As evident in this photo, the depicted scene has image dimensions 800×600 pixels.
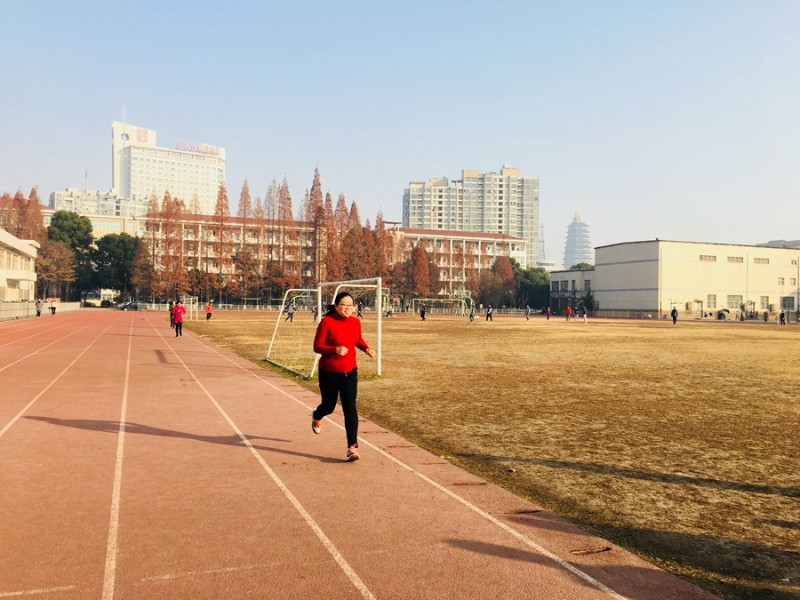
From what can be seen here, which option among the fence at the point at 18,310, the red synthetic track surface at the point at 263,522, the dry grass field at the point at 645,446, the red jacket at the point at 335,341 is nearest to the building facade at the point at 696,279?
the fence at the point at 18,310

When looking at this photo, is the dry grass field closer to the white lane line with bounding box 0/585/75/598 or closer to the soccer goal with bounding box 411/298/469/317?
the white lane line with bounding box 0/585/75/598

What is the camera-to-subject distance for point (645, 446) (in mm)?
8133

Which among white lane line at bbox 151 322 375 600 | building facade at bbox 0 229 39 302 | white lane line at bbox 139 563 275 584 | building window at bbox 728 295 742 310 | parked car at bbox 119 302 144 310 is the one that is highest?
building facade at bbox 0 229 39 302

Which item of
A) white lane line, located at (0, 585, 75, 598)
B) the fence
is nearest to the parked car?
the fence

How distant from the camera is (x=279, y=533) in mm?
4875

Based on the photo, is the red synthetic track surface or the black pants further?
the black pants

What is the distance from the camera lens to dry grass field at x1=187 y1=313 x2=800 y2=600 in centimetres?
477

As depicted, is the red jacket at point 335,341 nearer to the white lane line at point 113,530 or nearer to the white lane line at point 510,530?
the white lane line at point 510,530

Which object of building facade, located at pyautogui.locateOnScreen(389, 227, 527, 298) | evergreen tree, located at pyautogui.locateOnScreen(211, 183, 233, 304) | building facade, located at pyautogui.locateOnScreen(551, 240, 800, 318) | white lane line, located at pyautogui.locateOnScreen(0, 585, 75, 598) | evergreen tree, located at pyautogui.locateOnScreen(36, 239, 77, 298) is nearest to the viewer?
white lane line, located at pyautogui.locateOnScreen(0, 585, 75, 598)

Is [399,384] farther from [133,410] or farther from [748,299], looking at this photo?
[748,299]

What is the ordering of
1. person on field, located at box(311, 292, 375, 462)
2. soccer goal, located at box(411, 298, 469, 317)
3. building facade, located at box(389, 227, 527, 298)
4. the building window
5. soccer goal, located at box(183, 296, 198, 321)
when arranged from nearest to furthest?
1. person on field, located at box(311, 292, 375, 462)
2. soccer goal, located at box(183, 296, 198, 321)
3. the building window
4. soccer goal, located at box(411, 298, 469, 317)
5. building facade, located at box(389, 227, 527, 298)

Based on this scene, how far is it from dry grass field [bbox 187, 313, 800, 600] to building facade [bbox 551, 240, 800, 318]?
6749 cm

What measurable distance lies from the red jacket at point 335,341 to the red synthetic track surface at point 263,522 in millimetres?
1090

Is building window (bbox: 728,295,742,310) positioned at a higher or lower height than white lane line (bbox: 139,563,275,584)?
higher
